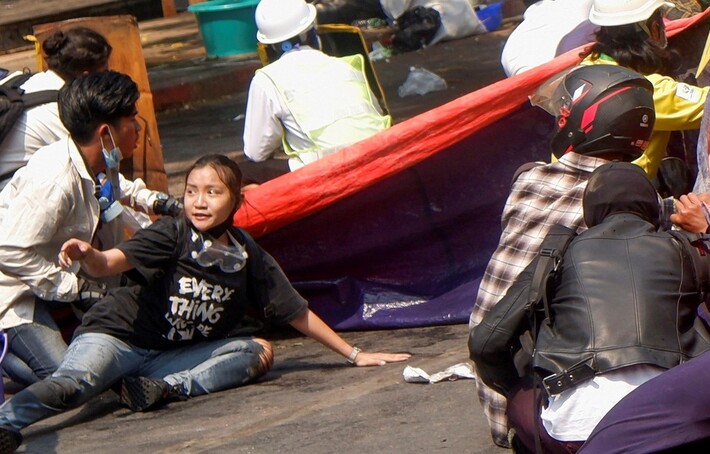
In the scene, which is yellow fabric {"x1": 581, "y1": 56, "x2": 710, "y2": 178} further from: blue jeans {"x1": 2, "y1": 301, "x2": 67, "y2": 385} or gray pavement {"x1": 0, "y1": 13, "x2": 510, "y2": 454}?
blue jeans {"x1": 2, "y1": 301, "x2": 67, "y2": 385}

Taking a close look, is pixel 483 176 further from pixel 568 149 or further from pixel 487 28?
pixel 487 28

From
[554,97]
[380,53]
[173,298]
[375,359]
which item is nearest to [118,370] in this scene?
[173,298]

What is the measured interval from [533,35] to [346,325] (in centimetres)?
159

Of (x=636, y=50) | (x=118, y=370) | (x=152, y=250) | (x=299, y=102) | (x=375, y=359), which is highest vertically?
(x=636, y=50)

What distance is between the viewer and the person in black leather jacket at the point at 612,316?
294cm

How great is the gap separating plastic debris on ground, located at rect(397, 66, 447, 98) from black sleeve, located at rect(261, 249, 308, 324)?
515 centimetres

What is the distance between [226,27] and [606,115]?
7.96 meters

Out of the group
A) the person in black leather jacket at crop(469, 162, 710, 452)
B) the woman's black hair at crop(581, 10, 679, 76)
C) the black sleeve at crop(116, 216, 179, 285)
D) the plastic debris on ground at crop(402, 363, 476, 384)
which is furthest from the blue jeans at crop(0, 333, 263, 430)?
the person in black leather jacket at crop(469, 162, 710, 452)

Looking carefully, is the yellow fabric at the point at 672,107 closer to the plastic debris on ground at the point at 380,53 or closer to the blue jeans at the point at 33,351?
the blue jeans at the point at 33,351

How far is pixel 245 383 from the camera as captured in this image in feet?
16.1

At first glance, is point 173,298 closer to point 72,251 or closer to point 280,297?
point 280,297

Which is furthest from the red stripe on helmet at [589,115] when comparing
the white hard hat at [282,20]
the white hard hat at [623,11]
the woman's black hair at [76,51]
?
the white hard hat at [282,20]

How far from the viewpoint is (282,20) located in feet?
20.3

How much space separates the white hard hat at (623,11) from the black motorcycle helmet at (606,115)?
931mm
